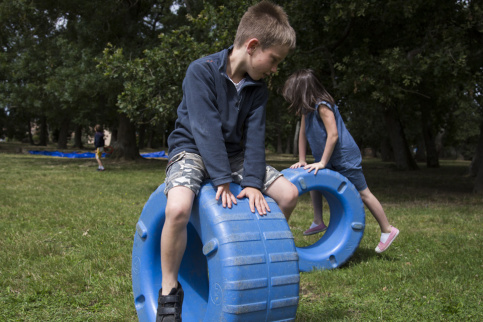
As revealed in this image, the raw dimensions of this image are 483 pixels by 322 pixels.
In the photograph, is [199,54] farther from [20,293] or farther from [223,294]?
[223,294]

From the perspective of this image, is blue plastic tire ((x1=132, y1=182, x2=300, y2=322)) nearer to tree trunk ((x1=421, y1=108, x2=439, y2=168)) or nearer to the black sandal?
the black sandal

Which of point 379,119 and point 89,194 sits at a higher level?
point 379,119

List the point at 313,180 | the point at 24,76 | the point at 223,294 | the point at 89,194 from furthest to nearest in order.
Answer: the point at 24,76 < the point at 89,194 < the point at 313,180 < the point at 223,294

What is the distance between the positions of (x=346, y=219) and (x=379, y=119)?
30.7 metres

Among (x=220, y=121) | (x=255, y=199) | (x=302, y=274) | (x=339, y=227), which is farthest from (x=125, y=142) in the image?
(x=255, y=199)

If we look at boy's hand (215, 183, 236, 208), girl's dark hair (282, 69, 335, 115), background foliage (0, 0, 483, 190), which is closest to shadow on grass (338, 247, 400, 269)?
girl's dark hair (282, 69, 335, 115)

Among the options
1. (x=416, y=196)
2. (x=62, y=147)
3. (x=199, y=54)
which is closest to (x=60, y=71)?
(x=199, y=54)

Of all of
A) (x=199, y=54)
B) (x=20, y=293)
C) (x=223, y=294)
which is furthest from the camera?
(x=199, y=54)

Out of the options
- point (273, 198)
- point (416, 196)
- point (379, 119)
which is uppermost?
point (379, 119)

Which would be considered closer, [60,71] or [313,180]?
→ [313,180]

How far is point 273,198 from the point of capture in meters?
3.17

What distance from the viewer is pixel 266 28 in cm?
291

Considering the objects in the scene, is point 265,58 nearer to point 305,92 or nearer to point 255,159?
point 255,159

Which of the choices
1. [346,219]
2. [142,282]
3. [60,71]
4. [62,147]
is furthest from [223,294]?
[62,147]
